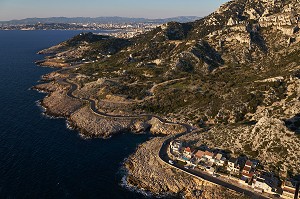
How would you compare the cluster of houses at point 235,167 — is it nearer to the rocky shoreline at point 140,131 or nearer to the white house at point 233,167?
the white house at point 233,167

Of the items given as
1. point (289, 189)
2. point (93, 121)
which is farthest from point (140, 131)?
point (289, 189)

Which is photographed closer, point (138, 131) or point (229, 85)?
point (138, 131)

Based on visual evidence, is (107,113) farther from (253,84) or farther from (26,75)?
(26,75)

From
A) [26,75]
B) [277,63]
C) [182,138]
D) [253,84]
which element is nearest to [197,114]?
[182,138]

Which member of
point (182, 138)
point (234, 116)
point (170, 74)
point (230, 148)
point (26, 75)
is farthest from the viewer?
point (26, 75)

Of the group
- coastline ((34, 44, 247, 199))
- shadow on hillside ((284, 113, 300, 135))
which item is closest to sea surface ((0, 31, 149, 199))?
coastline ((34, 44, 247, 199))

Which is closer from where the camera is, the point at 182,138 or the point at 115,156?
the point at 115,156

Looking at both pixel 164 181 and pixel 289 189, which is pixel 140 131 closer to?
pixel 164 181
